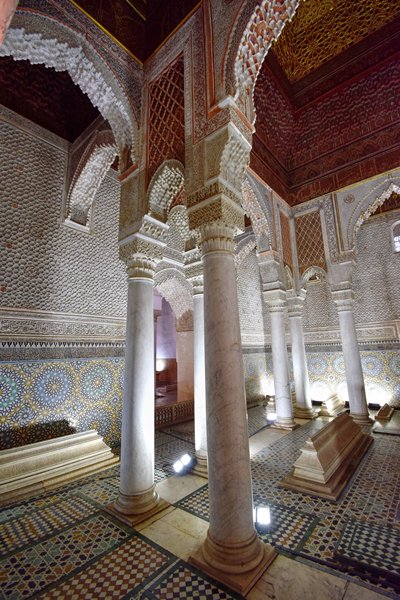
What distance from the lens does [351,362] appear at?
5.83m

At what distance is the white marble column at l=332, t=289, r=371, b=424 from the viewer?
18.8 feet

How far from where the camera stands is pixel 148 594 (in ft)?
6.03

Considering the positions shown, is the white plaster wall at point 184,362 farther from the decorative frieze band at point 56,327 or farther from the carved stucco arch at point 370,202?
the carved stucco arch at point 370,202

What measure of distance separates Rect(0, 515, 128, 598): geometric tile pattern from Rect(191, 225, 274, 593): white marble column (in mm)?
826

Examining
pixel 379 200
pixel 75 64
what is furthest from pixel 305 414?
pixel 75 64

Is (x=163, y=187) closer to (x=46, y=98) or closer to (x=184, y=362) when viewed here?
(x=46, y=98)

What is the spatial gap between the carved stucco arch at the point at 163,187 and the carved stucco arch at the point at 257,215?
254cm

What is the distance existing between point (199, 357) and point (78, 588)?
8.03ft

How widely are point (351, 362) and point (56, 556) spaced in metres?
5.50

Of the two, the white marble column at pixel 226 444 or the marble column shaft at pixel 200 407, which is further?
the marble column shaft at pixel 200 407

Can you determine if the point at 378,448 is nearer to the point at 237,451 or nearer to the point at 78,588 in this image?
the point at 237,451

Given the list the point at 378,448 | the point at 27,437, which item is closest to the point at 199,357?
the point at 27,437

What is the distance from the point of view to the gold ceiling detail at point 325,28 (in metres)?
4.36

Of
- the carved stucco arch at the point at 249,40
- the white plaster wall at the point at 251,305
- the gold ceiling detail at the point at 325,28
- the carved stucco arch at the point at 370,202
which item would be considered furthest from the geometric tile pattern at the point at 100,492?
the gold ceiling detail at the point at 325,28
